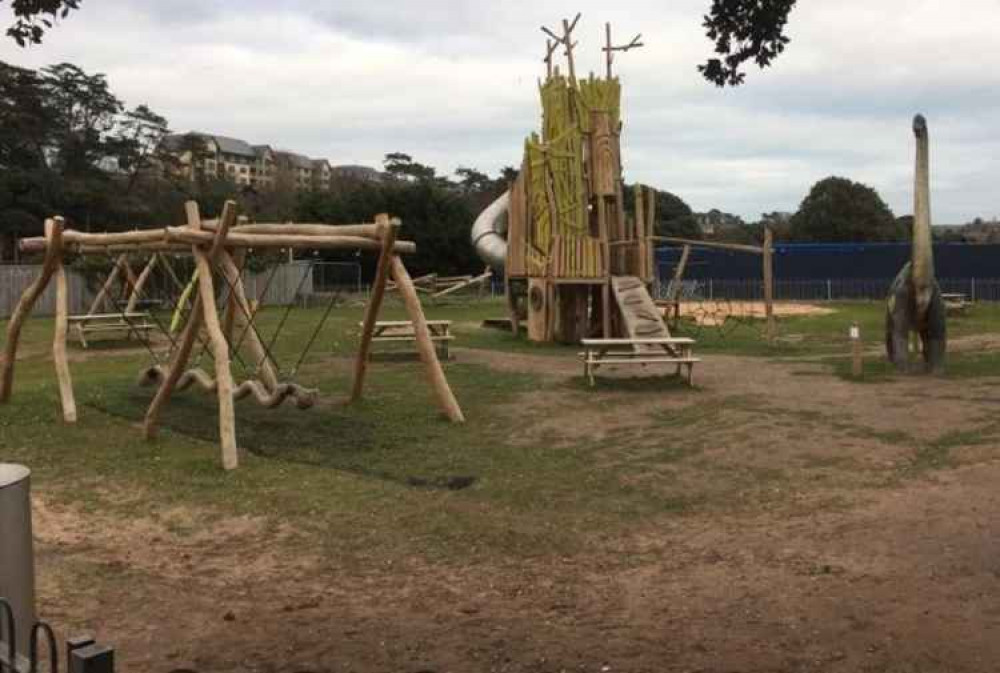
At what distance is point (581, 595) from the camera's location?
17.8 feet

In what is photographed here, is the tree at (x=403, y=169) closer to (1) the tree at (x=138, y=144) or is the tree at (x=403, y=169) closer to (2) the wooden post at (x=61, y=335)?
(1) the tree at (x=138, y=144)

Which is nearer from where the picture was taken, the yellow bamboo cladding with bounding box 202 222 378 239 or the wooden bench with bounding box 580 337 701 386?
the yellow bamboo cladding with bounding box 202 222 378 239

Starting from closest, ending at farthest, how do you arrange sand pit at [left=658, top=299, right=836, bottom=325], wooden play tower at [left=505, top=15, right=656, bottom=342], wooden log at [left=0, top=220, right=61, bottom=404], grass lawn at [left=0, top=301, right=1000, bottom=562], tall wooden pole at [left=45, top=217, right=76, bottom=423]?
grass lawn at [left=0, top=301, right=1000, bottom=562]
tall wooden pole at [left=45, top=217, right=76, bottom=423]
wooden log at [left=0, top=220, right=61, bottom=404]
wooden play tower at [left=505, top=15, right=656, bottom=342]
sand pit at [left=658, top=299, right=836, bottom=325]

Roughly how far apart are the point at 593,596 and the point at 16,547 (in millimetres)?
2967

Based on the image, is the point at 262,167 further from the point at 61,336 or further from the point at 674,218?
the point at 61,336

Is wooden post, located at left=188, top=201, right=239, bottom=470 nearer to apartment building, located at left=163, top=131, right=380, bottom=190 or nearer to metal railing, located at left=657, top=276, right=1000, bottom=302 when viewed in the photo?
metal railing, located at left=657, top=276, right=1000, bottom=302

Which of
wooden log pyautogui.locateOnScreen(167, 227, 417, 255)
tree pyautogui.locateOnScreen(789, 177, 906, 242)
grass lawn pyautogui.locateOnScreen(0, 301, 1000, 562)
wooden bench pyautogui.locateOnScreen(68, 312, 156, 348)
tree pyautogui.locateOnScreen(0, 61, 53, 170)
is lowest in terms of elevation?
grass lawn pyautogui.locateOnScreen(0, 301, 1000, 562)

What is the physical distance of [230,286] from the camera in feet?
35.6

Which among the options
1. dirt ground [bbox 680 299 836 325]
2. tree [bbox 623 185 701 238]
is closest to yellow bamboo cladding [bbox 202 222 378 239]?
dirt ground [bbox 680 299 836 325]

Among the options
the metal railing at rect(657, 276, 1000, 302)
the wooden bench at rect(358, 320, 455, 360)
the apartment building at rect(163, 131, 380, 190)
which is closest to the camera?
the wooden bench at rect(358, 320, 455, 360)

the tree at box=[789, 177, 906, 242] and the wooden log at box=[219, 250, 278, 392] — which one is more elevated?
the tree at box=[789, 177, 906, 242]

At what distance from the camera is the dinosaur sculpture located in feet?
46.0

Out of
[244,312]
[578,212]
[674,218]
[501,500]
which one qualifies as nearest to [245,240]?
[244,312]

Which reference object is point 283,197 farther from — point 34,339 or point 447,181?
point 34,339
